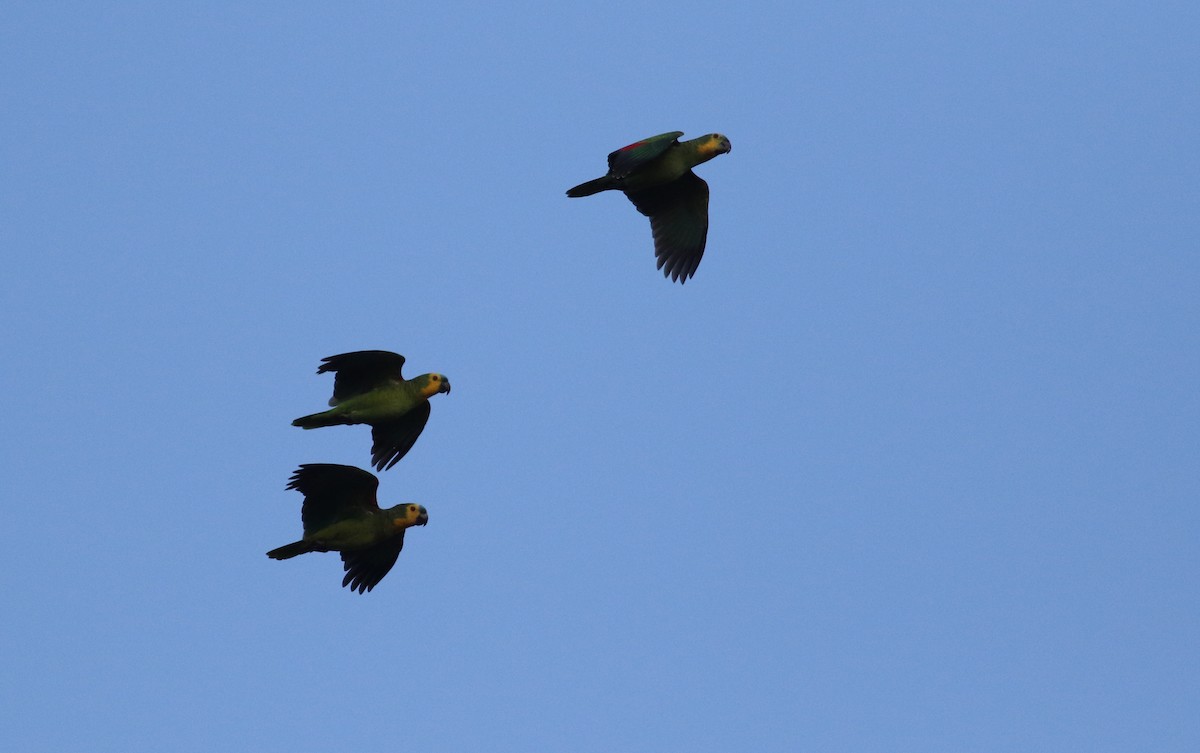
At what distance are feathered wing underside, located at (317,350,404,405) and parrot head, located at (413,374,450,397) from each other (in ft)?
1.17

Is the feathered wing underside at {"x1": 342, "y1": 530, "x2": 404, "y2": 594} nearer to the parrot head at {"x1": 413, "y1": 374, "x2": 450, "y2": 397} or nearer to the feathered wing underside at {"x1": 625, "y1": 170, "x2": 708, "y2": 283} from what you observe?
the parrot head at {"x1": 413, "y1": 374, "x2": 450, "y2": 397}

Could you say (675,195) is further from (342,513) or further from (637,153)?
(342,513)

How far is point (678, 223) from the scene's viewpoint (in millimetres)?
24047

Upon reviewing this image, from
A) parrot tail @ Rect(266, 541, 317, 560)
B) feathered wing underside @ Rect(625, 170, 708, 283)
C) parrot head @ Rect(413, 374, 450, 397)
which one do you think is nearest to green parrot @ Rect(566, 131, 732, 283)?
feathered wing underside @ Rect(625, 170, 708, 283)

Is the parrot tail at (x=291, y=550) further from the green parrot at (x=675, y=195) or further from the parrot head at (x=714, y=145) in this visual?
the parrot head at (x=714, y=145)

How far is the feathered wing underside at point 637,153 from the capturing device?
21.7 meters

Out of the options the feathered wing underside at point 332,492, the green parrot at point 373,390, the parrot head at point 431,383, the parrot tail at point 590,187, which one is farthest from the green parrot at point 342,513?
the parrot tail at point 590,187

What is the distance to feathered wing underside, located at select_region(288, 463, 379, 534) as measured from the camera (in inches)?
795

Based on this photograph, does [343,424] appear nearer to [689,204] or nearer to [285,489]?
[285,489]

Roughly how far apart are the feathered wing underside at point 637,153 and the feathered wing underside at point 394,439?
4.42m

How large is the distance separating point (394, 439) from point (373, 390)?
98 centimetres

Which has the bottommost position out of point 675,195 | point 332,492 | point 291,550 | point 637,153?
point 291,550

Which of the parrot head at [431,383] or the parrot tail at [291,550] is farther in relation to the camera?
the parrot head at [431,383]

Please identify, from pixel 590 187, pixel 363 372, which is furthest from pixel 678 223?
pixel 363 372
